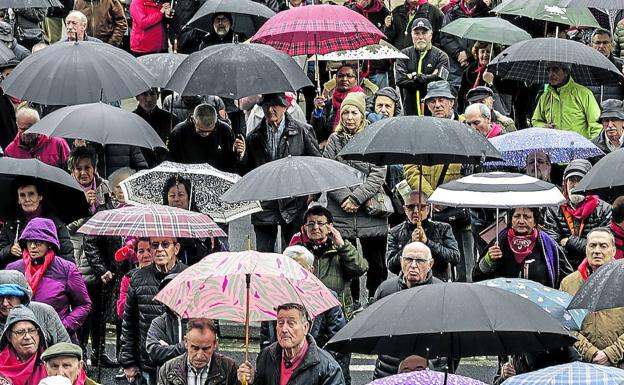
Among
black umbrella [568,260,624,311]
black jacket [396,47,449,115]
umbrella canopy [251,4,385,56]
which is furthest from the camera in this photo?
black jacket [396,47,449,115]

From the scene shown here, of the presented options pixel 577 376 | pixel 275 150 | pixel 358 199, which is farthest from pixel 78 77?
pixel 577 376

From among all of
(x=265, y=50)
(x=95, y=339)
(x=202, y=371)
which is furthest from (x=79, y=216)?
(x=202, y=371)

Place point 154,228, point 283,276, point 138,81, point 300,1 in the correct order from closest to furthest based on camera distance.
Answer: point 283,276
point 154,228
point 138,81
point 300,1

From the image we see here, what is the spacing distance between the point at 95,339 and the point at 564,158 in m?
4.36

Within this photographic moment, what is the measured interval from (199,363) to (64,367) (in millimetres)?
861

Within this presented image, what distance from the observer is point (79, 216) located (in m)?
14.7

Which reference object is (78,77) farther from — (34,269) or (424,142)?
(424,142)

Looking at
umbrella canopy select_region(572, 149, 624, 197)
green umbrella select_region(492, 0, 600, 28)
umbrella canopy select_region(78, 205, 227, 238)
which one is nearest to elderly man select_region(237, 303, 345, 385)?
umbrella canopy select_region(78, 205, 227, 238)

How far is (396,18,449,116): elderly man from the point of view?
19.2 metres

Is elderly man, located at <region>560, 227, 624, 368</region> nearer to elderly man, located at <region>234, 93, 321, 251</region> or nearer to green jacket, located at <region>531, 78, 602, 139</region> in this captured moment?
elderly man, located at <region>234, 93, 321, 251</region>

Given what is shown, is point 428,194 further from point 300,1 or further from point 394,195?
point 300,1

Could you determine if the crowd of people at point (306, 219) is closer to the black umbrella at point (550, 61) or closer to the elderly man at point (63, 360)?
the elderly man at point (63, 360)

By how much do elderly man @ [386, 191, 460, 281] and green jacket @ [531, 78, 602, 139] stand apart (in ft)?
11.6

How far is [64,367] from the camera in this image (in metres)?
11.5
